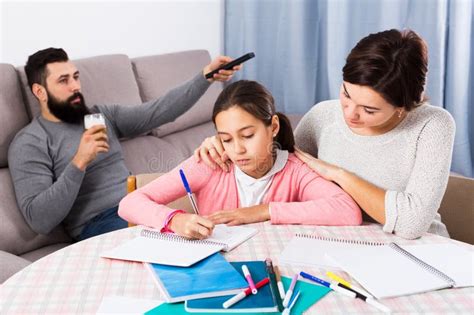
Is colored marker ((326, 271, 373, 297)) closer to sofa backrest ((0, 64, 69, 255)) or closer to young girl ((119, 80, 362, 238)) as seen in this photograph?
young girl ((119, 80, 362, 238))

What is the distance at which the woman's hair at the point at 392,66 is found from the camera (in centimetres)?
152

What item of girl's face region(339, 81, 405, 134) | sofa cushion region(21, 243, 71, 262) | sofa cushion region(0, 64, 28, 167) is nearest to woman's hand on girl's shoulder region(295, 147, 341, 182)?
girl's face region(339, 81, 405, 134)

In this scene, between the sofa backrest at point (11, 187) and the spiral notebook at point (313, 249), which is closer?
the spiral notebook at point (313, 249)

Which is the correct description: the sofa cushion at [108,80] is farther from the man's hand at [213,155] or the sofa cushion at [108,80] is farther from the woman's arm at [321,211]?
the woman's arm at [321,211]

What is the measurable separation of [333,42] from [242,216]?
2.01m

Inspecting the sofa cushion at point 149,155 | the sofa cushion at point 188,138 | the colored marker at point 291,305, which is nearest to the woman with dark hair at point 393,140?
the colored marker at point 291,305

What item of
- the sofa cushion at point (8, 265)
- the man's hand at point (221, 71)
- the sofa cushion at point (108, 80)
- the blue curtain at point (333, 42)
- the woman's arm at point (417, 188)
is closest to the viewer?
the woman's arm at point (417, 188)

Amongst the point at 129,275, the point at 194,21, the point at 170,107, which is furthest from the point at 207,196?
the point at 194,21

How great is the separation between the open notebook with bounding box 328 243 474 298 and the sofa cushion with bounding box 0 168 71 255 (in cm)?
136

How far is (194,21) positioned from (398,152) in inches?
84.7

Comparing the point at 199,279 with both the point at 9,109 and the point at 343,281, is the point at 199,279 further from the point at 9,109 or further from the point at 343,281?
the point at 9,109

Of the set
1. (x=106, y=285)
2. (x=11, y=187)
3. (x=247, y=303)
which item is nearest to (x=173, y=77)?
(x=11, y=187)

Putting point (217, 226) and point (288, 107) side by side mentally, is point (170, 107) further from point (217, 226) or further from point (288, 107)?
point (217, 226)

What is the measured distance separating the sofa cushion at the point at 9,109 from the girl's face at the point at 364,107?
4.37 feet
